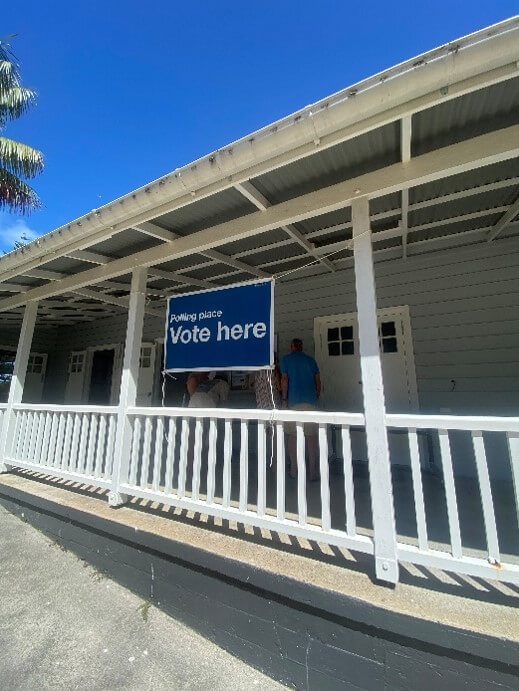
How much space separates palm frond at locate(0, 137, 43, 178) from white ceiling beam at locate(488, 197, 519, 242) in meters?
12.1

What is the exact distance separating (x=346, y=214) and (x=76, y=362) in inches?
305

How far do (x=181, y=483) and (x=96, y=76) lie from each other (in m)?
10.1

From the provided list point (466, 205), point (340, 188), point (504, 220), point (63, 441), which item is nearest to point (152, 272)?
point (63, 441)

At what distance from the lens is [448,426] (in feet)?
5.90

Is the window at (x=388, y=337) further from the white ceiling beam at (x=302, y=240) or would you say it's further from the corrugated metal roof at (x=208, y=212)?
the corrugated metal roof at (x=208, y=212)

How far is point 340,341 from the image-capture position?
4590 millimetres

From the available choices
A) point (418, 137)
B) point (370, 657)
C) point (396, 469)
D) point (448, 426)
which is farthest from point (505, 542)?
point (418, 137)

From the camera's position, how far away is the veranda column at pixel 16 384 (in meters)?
4.46

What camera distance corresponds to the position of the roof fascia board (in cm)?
153

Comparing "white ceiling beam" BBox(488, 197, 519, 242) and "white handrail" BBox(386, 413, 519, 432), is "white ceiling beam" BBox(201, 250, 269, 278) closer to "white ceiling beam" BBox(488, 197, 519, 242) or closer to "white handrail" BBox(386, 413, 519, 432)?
"white handrail" BBox(386, 413, 519, 432)

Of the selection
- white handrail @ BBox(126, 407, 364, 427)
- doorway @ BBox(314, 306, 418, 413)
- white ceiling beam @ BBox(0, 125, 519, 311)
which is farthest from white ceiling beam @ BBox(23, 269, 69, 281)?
doorway @ BBox(314, 306, 418, 413)

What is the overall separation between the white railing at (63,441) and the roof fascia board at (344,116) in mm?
2204

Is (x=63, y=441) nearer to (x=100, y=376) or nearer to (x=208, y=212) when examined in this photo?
(x=208, y=212)

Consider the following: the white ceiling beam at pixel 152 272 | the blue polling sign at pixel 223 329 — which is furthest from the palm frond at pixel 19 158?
the blue polling sign at pixel 223 329
